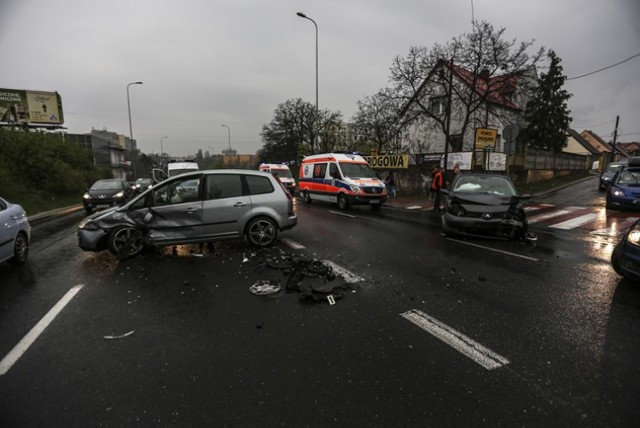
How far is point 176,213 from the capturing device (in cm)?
654

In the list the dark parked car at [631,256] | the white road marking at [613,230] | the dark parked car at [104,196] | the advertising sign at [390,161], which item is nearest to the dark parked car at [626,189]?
the white road marking at [613,230]

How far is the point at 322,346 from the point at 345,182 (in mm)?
11169

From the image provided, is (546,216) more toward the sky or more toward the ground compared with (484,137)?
more toward the ground

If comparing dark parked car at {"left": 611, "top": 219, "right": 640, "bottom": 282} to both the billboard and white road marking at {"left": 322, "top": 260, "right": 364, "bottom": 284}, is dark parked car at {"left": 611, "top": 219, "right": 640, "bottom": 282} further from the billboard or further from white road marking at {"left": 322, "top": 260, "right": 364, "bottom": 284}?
the billboard

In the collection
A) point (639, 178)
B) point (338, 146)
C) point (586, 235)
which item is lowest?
point (586, 235)

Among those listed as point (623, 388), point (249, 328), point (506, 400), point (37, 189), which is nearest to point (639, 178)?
point (623, 388)

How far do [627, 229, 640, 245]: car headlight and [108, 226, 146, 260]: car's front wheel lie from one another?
8.12 metres

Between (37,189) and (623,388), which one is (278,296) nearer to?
(623,388)

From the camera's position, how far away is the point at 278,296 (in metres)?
4.43

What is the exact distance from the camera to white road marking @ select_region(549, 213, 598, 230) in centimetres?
1004

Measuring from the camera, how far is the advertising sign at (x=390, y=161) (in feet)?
68.7

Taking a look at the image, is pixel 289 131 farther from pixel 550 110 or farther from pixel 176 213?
pixel 176 213

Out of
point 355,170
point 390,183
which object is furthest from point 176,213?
point 390,183

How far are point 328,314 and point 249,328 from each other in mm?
941
